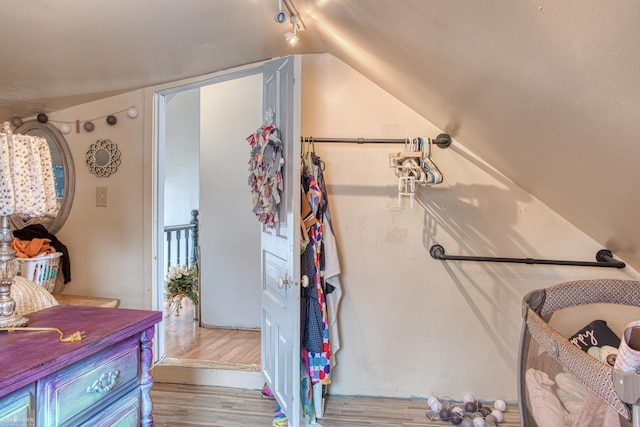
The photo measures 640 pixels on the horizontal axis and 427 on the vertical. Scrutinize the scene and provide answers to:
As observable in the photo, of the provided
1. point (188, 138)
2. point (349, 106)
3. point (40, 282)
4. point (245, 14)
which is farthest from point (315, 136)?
point (188, 138)

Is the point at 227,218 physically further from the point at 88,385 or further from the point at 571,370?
the point at 571,370

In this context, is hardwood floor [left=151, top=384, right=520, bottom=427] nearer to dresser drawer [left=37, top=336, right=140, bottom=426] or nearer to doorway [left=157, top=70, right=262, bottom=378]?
doorway [left=157, top=70, right=262, bottom=378]

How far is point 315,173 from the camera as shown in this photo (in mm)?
2213

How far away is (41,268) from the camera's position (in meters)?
2.15

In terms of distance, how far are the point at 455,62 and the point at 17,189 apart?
1399mm

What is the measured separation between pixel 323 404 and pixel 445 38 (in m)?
2.00

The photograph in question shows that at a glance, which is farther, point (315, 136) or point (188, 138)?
point (188, 138)

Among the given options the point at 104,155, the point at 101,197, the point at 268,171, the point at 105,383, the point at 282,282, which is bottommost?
the point at 105,383

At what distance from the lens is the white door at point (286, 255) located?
1.84m

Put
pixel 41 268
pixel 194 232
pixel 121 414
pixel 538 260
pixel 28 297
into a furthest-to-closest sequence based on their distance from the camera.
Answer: pixel 194 232
pixel 538 260
pixel 41 268
pixel 28 297
pixel 121 414

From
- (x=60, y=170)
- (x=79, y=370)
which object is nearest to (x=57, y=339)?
(x=79, y=370)

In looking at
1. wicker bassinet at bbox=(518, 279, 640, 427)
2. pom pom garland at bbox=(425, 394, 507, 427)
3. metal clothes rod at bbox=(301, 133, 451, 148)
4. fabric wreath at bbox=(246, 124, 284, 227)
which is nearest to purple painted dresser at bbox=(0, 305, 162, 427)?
fabric wreath at bbox=(246, 124, 284, 227)

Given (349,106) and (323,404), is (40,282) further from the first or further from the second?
(349,106)

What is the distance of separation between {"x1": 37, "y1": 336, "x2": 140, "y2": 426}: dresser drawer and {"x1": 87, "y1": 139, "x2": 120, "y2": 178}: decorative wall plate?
5.53 feet
